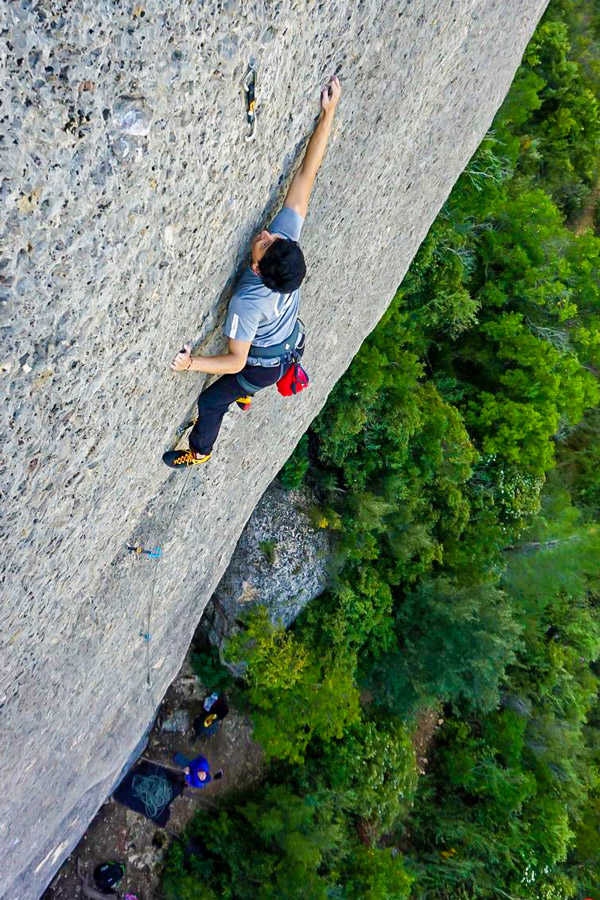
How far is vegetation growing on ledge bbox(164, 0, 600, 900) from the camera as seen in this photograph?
23.7 feet

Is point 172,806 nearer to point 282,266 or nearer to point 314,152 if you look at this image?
point 282,266

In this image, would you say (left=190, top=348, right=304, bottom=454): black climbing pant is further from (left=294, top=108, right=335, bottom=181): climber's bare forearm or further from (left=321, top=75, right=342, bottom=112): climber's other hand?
(left=321, top=75, right=342, bottom=112): climber's other hand

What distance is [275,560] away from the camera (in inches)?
288

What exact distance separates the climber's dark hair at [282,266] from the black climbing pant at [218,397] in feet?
2.03

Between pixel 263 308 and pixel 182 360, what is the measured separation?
0.51 m

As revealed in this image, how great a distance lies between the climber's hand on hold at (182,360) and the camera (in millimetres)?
2754

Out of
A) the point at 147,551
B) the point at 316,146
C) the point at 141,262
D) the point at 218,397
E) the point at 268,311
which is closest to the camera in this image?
the point at 141,262

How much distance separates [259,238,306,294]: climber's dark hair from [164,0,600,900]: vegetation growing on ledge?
14.5ft

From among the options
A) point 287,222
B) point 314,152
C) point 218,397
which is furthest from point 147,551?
point 314,152

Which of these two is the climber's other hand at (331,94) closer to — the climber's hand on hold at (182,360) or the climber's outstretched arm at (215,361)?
the climber's outstretched arm at (215,361)

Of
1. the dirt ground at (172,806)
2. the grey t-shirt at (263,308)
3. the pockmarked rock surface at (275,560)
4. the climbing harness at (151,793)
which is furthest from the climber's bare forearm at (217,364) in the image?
the climbing harness at (151,793)

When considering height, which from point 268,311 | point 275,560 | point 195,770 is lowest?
point 195,770

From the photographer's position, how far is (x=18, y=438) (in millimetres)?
2061

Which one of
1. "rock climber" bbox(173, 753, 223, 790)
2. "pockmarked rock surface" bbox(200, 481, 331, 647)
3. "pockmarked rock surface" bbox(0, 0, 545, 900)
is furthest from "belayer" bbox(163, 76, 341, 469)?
"rock climber" bbox(173, 753, 223, 790)
